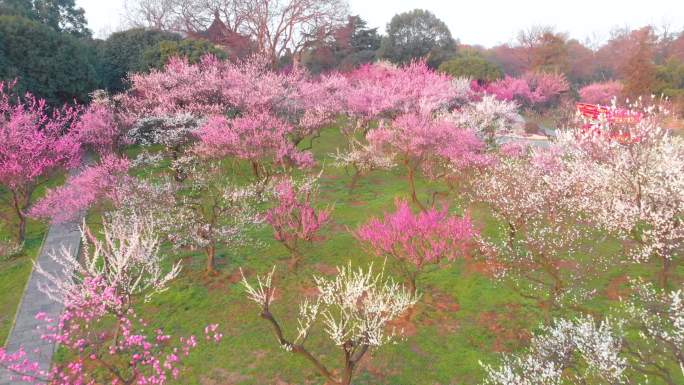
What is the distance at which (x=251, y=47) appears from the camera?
46375 millimetres

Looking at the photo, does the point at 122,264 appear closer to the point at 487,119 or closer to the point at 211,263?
the point at 211,263

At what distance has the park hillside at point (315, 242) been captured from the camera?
418 inches

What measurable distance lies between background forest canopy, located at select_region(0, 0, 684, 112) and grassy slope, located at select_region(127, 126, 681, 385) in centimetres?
2083

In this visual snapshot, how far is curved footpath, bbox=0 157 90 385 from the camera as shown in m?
11.9

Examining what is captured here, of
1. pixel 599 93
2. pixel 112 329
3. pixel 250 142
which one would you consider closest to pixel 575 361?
pixel 112 329

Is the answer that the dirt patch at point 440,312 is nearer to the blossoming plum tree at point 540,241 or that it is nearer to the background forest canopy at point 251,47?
the blossoming plum tree at point 540,241

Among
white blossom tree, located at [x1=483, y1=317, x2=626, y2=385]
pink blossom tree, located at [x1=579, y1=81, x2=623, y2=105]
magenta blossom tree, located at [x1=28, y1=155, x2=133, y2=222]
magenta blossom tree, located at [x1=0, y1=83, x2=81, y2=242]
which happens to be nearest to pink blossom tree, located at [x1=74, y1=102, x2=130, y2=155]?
magenta blossom tree, located at [x1=0, y1=83, x2=81, y2=242]

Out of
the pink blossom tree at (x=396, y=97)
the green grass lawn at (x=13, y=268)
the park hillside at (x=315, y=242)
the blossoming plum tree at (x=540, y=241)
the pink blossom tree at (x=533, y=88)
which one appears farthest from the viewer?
the pink blossom tree at (x=533, y=88)

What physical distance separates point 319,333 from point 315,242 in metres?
5.87

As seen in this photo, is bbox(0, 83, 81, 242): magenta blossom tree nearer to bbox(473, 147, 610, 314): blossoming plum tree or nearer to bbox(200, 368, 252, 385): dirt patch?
bbox(200, 368, 252, 385): dirt patch

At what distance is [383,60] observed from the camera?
5338 centimetres

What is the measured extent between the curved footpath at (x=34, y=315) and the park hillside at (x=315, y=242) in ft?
0.29

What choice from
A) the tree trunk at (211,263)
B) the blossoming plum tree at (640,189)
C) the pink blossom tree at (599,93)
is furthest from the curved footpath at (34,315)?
the pink blossom tree at (599,93)

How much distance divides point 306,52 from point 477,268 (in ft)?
160
